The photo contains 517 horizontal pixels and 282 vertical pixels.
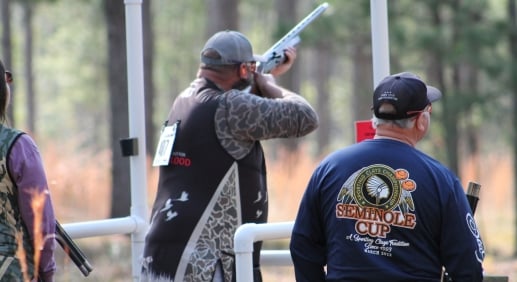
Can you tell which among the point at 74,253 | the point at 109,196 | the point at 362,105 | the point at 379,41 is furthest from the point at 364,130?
the point at 362,105

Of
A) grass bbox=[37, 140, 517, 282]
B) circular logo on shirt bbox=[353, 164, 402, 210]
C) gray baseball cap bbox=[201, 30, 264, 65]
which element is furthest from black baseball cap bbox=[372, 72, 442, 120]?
grass bbox=[37, 140, 517, 282]

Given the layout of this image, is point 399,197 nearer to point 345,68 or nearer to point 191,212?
point 191,212

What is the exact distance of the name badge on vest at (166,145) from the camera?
518 cm

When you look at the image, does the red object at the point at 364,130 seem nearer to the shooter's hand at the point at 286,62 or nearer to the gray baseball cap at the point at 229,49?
the gray baseball cap at the point at 229,49

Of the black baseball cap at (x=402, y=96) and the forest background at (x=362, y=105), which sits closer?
the black baseball cap at (x=402, y=96)

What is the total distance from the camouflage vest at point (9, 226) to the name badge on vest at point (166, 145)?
3.23 ft

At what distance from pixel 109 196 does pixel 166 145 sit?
9832 millimetres

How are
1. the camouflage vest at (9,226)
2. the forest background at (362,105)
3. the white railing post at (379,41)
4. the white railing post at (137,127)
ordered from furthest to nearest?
the forest background at (362,105), the white railing post at (137,127), the white railing post at (379,41), the camouflage vest at (9,226)

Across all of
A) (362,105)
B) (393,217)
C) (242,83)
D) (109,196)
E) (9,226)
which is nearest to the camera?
(393,217)

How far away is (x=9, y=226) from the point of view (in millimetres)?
4340

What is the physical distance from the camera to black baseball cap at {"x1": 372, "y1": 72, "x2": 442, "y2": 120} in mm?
4039

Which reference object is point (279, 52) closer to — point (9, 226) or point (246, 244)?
point (246, 244)

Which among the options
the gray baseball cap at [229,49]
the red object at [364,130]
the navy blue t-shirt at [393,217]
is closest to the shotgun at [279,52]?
the gray baseball cap at [229,49]

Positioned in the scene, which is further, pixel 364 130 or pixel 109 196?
pixel 109 196
